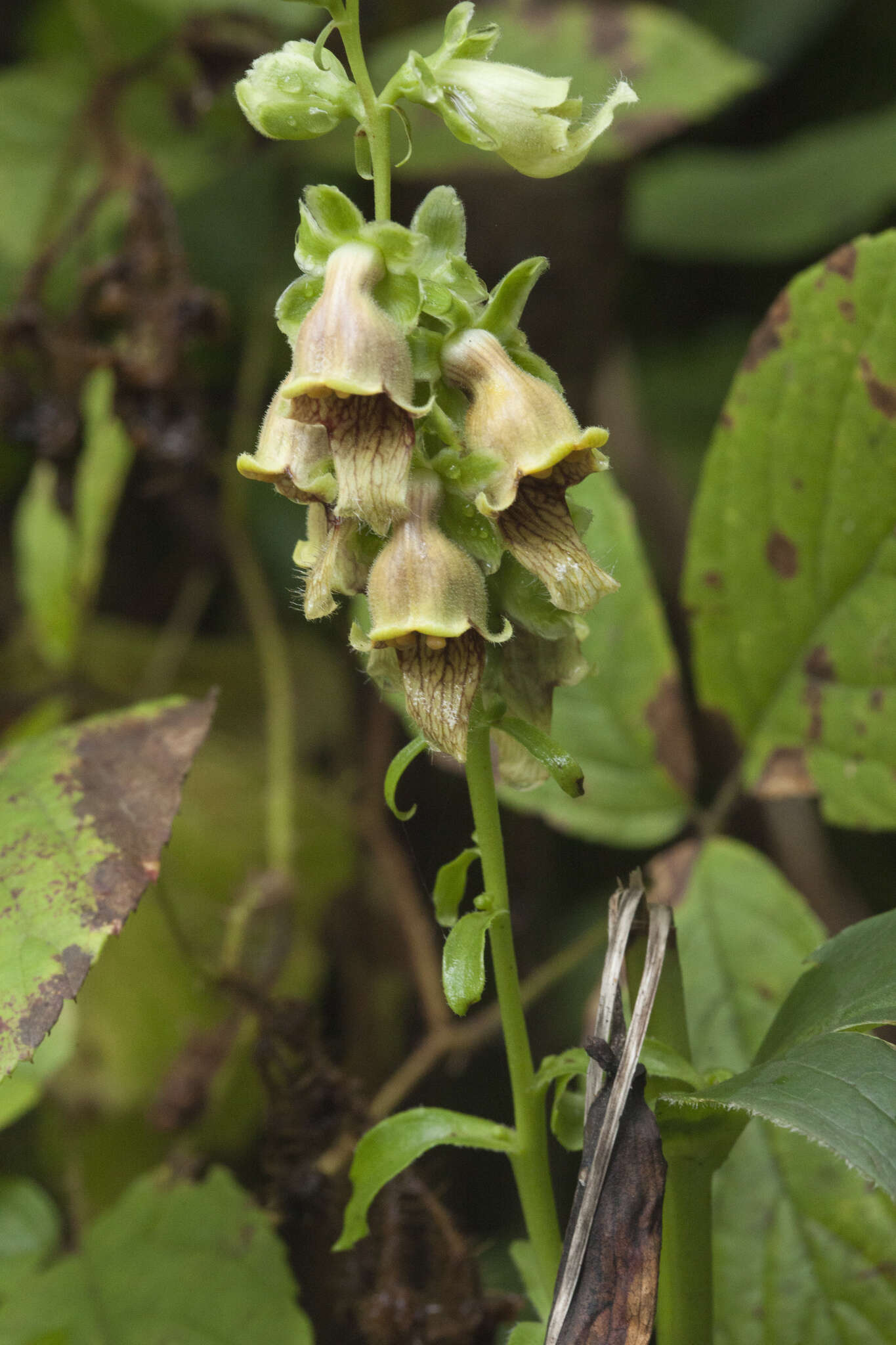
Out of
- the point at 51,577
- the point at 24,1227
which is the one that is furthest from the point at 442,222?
the point at 51,577

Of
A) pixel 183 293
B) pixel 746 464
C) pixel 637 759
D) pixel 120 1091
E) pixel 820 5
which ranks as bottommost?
pixel 120 1091

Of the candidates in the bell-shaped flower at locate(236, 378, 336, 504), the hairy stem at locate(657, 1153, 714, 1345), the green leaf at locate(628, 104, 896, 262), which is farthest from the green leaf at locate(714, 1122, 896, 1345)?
the green leaf at locate(628, 104, 896, 262)

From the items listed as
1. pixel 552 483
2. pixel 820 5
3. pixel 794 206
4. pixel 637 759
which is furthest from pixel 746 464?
pixel 820 5

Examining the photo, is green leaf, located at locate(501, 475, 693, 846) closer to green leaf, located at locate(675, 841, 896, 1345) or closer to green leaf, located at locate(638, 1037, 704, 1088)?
green leaf, located at locate(675, 841, 896, 1345)

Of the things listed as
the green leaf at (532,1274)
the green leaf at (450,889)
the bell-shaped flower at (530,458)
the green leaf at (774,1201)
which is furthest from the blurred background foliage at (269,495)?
the bell-shaped flower at (530,458)

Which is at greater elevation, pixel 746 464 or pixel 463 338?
→ pixel 463 338

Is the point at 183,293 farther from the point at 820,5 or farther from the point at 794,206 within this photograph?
the point at 820,5

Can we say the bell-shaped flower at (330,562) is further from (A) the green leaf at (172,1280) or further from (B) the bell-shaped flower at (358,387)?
(A) the green leaf at (172,1280)
